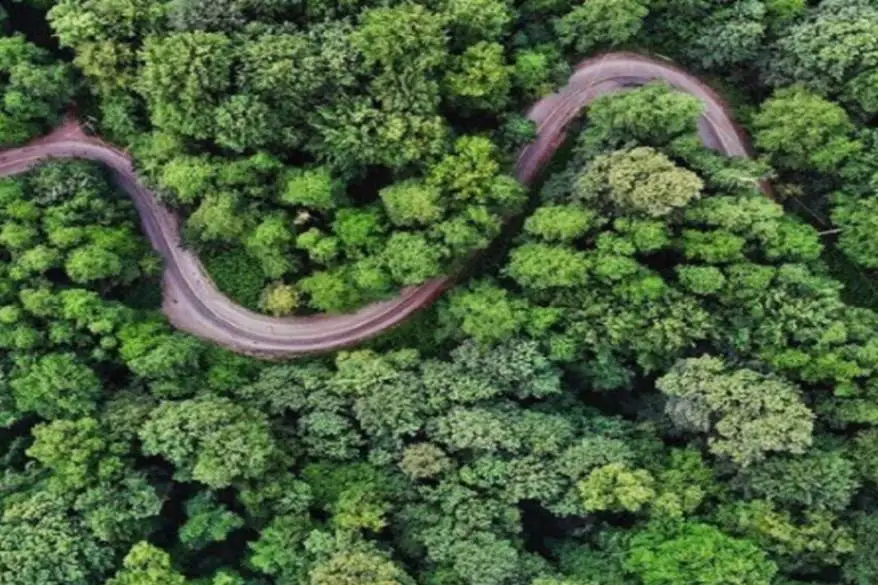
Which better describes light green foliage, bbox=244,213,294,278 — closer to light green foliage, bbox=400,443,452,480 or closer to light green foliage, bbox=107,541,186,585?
light green foliage, bbox=400,443,452,480

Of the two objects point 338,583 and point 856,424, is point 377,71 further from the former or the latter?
point 856,424

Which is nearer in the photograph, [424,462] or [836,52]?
[424,462]

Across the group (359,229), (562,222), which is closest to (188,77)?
(359,229)

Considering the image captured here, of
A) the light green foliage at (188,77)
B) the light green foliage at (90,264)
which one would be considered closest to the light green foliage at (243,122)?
the light green foliage at (188,77)

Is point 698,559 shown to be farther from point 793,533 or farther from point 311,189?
point 311,189

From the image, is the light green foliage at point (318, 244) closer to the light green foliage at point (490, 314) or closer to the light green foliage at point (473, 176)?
the light green foliage at point (473, 176)

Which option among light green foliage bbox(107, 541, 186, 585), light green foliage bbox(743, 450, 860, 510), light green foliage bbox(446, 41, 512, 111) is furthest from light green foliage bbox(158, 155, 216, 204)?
light green foliage bbox(743, 450, 860, 510)
